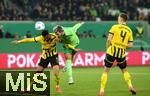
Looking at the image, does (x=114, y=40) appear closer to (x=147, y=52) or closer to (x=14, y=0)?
(x=147, y=52)

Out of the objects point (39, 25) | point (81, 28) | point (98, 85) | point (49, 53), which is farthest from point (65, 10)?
point (49, 53)

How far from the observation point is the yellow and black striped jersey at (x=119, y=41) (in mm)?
16578

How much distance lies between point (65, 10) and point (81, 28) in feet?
5.40

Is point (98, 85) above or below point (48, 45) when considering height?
below

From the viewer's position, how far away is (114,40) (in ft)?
54.6

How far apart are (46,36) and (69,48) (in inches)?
128

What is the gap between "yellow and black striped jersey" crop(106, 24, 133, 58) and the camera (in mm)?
16578

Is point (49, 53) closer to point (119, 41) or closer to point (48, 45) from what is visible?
point (48, 45)

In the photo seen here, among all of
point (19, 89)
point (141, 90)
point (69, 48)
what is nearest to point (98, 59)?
point (69, 48)
